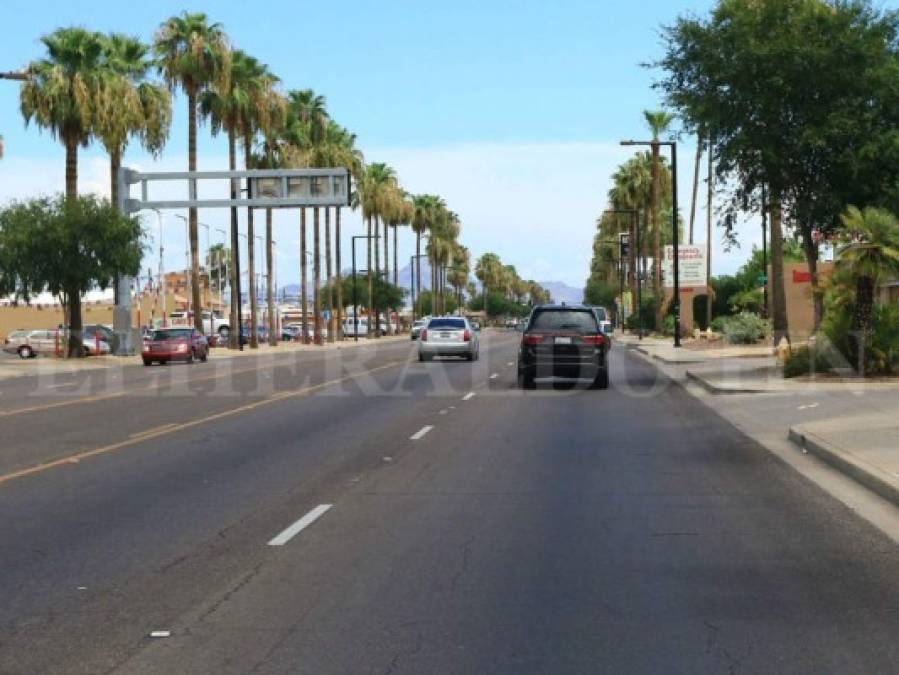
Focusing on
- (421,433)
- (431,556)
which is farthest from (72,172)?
(431,556)

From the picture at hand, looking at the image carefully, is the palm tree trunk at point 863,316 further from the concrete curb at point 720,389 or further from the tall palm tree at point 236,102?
the tall palm tree at point 236,102

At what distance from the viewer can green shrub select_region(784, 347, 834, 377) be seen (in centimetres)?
2984

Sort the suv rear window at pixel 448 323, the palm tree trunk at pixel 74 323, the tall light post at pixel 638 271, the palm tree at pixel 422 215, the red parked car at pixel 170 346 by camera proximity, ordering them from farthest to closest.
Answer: the palm tree at pixel 422 215, the tall light post at pixel 638 271, the palm tree trunk at pixel 74 323, the red parked car at pixel 170 346, the suv rear window at pixel 448 323

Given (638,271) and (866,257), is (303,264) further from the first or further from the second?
(866,257)

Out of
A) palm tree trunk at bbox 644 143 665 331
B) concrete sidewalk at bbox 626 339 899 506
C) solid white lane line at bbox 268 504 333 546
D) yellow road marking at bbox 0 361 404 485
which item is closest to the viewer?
solid white lane line at bbox 268 504 333 546

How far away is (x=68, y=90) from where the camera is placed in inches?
2040

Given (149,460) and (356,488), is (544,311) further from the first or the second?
(356,488)

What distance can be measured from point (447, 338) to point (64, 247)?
16.5 metres

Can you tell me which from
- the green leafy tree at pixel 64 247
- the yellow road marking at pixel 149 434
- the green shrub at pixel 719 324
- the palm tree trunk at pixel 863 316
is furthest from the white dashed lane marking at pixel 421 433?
the green shrub at pixel 719 324

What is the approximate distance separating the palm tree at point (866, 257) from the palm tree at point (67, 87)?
33802 millimetres

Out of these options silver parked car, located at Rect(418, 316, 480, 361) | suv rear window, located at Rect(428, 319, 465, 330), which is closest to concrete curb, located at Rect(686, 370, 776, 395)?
silver parked car, located at Rect(418, 316, 480, 361)

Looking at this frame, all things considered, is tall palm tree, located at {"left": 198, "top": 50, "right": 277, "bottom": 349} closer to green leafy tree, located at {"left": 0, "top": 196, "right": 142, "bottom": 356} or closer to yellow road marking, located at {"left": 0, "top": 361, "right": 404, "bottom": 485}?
green leafy tree, located at {"left": 0, "top": 196, "right": 142, "bottom": 356}

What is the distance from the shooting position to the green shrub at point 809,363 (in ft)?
97.9

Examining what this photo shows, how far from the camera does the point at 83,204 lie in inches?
2088
